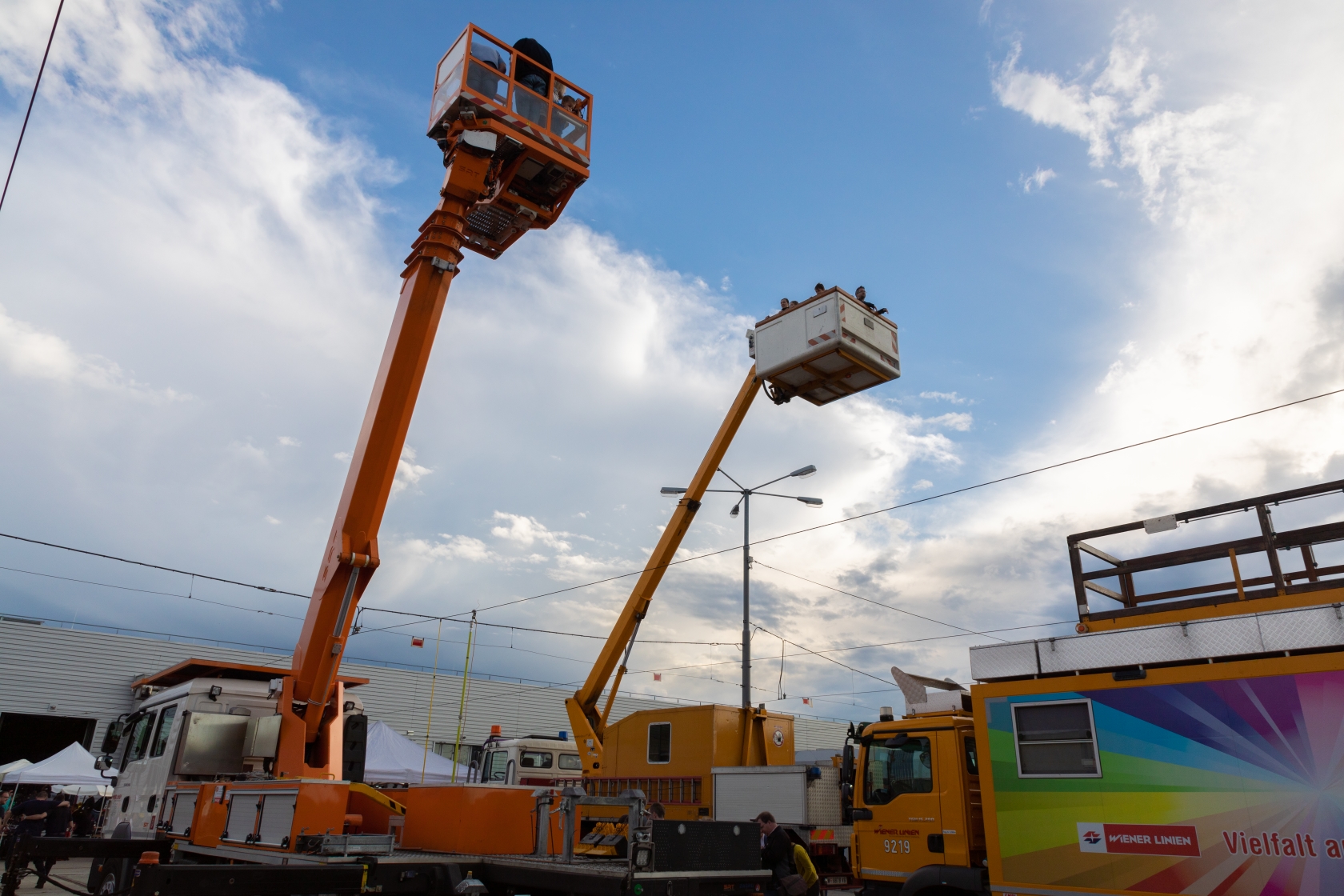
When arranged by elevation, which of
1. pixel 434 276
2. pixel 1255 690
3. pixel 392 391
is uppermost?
pixel 434 276

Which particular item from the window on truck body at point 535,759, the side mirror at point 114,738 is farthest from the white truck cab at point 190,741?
the window on truck body at point 535,759

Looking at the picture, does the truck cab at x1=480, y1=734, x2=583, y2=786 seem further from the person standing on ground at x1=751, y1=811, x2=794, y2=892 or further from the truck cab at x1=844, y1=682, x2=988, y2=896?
the person standing on ground at x1=751, y1=811, x2=794, y2=892

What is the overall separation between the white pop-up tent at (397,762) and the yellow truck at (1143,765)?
527 inches

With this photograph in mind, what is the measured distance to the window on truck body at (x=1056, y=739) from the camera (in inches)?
307

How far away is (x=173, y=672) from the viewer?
1034 cm

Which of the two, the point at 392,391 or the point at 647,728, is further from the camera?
the point at 647,728

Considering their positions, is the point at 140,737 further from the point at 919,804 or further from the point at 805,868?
the point at 919,804

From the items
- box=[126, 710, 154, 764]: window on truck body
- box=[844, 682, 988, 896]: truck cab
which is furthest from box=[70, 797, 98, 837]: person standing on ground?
box=[844, 682, 988, 896]: truck cab

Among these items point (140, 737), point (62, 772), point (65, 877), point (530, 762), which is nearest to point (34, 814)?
point (65, 877)

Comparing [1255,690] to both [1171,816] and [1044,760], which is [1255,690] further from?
[1044,760]

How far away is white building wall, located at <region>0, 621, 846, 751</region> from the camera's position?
2539 centimetres

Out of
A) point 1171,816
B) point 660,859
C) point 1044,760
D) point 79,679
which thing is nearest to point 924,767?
point 1044,760

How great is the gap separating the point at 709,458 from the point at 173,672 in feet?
33.3

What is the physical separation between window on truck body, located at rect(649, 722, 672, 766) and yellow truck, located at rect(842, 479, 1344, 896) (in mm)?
6023
